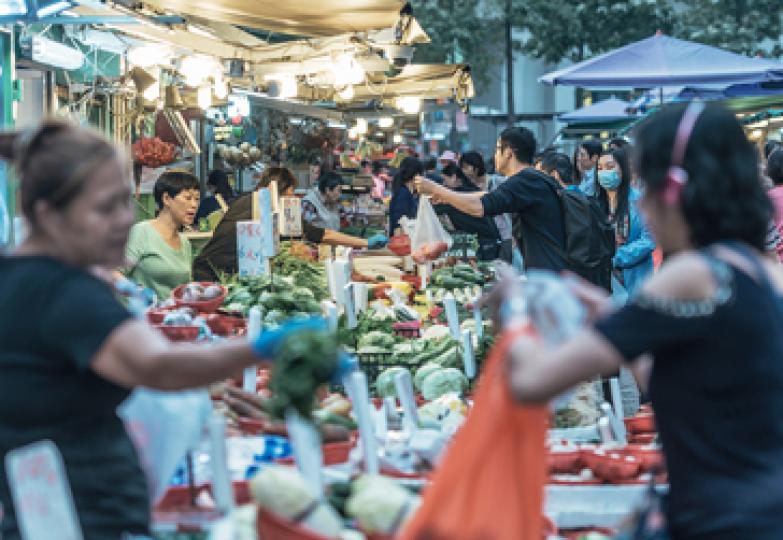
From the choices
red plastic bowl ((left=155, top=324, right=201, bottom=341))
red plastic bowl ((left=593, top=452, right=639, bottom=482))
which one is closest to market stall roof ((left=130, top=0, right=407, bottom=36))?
red plastic bowl ((left=155, top=324, right=201, bottom=341))

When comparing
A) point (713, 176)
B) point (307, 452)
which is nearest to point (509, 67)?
point (307, 452)

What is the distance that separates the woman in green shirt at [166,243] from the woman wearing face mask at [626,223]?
3275 millimetres

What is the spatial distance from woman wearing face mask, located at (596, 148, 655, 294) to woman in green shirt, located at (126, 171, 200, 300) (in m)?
3.27

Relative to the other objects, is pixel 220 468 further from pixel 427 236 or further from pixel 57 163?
pixel 427 236

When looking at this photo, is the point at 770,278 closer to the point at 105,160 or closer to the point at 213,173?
the point at 105,160

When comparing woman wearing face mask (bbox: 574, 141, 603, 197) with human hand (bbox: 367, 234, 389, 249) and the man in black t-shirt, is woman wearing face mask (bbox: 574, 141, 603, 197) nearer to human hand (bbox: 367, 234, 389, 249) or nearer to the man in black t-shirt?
human hand (bbox: 367, 234, 389, 249)

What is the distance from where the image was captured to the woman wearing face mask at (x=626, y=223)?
29.6 feet

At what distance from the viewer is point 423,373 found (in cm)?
589

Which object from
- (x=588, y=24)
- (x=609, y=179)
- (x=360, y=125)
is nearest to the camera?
(x=609, y=179)

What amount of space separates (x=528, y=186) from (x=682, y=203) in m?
5.07

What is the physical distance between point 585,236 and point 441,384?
2615 mm

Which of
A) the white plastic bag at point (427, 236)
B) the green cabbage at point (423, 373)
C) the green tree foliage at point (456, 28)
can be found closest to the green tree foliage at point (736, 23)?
the green tree foliage at point (456, 28)

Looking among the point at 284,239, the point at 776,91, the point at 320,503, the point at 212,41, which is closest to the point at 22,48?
the point at 212,41

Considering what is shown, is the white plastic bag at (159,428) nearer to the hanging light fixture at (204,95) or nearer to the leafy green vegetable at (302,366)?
the leafy green vegetable at (302,366)
